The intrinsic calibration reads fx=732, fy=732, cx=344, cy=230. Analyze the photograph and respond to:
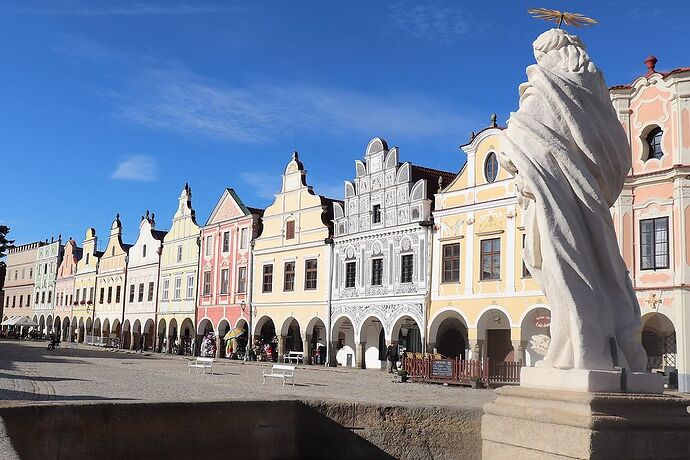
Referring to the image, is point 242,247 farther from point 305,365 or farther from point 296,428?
point 296,428

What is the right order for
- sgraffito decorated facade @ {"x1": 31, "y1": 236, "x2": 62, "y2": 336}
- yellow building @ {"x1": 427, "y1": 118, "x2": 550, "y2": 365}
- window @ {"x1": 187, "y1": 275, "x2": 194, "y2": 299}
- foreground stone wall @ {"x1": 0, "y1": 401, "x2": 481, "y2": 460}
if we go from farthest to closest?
sgraffito decorated facade @ {"x1": 31, "y1": 236, "x2": 62, "y2": 336}
window @ {"x1": 187, "y1": 275, "x2": 194, "y2": 299}
yellow building @ {"x1": 427, "y1": 118, "x2": 550, "y2": 365}
foreground stone wall @ {"x1": 0, "y1": 401, "x2": 481, "y2": 460}

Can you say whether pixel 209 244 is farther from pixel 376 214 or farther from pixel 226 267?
pixel 376 214

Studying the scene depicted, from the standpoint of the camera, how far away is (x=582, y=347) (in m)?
4.49

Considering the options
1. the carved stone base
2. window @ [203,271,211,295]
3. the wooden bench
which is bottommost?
the wooden bench

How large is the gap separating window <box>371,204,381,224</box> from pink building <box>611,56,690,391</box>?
11697 mm

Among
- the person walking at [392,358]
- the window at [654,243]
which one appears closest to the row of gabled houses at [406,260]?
the window at [654,243]

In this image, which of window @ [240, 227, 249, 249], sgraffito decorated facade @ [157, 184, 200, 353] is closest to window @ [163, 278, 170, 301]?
sgraffito decorated facade @ [157, 184, 200, 353]

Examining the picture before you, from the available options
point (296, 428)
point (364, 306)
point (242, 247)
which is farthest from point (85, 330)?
point (296, 428)

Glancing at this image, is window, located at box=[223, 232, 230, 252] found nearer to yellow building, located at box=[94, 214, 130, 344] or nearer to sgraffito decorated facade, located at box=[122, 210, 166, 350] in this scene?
sgraffito decorated facade, located at box=[122, 210, 166, 350]

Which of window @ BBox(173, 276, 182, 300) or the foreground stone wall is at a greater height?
window @ BBox(173, 276, 182, 300)

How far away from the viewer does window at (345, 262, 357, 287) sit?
3428 cm

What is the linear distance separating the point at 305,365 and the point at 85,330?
3674cm

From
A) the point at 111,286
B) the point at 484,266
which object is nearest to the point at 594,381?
the point at 484,266

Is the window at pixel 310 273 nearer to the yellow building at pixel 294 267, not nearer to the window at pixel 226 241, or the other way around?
the yellow building at pixel 294 267
